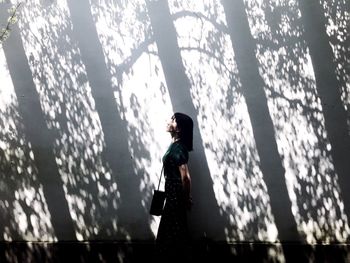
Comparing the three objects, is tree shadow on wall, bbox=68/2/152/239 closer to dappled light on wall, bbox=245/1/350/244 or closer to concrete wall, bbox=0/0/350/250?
concrete wall, bbox=0/0/350/250

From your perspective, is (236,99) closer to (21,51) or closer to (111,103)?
(111,103)

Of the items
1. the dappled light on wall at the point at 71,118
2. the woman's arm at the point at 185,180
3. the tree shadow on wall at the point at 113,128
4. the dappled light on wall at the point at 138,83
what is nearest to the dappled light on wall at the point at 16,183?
the dappled light on wall at the point at 71,118

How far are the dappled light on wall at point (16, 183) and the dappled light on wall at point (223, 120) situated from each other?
123 inches

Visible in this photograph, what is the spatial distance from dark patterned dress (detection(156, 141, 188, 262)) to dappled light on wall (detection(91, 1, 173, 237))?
905 mm

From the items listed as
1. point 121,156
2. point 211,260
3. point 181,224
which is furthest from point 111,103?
point 211,260

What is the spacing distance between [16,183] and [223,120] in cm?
386

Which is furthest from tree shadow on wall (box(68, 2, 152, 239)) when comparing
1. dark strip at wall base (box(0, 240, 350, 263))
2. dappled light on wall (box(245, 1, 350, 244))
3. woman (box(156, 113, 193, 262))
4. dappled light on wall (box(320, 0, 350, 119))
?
dappled light on wall (box(320, 0, 350, 119))

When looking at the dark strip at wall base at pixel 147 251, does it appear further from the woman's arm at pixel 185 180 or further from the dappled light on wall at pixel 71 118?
the woman's arm at pixel 185 180

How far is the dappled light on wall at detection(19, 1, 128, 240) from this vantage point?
6.42m

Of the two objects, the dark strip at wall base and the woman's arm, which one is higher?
the woman's arm

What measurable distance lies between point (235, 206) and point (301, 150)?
1.34 metres

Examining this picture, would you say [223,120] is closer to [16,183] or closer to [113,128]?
[113,128]

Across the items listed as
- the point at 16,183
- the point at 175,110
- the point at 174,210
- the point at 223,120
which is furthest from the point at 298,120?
the point at 16,183

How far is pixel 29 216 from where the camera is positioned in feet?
22.0
